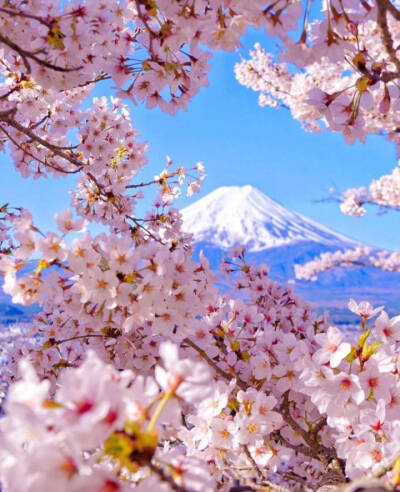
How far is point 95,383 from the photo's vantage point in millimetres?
827

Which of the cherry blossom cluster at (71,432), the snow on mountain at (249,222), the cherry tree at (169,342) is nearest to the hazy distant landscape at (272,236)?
the snow on mountain at (249,222)

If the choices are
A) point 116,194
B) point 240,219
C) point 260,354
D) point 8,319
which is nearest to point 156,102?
point 260,354

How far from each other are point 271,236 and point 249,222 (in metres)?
11.0

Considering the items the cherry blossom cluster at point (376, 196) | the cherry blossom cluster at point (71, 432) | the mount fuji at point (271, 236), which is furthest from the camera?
the mount fuji at point (271, 236)

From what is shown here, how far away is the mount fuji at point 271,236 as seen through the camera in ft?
438

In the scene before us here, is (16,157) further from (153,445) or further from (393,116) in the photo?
(393,116)

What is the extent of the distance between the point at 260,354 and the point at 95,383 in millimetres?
1741

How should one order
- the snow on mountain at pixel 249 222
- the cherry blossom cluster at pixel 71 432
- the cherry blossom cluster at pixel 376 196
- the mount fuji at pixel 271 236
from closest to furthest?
the cherry blossom cluster at pixel 71 432 < the cherry blossom cluster at pixel 376 196 < the snow on mountain at pixel 249 222 < the mount fuji at pixel 271 236

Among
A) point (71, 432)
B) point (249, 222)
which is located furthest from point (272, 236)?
point (71, 432)

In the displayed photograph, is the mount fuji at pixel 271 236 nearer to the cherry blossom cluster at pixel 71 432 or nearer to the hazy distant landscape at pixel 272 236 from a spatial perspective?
the hazy distant landscape at pixel 272 236

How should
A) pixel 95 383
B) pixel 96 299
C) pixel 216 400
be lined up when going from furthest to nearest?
pixel 216 400 → pixel 96 299 → pixel 95 383

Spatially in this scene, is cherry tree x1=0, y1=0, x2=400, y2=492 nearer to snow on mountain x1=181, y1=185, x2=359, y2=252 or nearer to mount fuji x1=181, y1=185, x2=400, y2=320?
mount fuji x1=181, y1=185, x2=400, y2=320

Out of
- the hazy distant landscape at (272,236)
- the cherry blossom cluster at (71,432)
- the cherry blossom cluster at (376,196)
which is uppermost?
the hazy distant landscape at (272,236)

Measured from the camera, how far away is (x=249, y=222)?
149000mm
